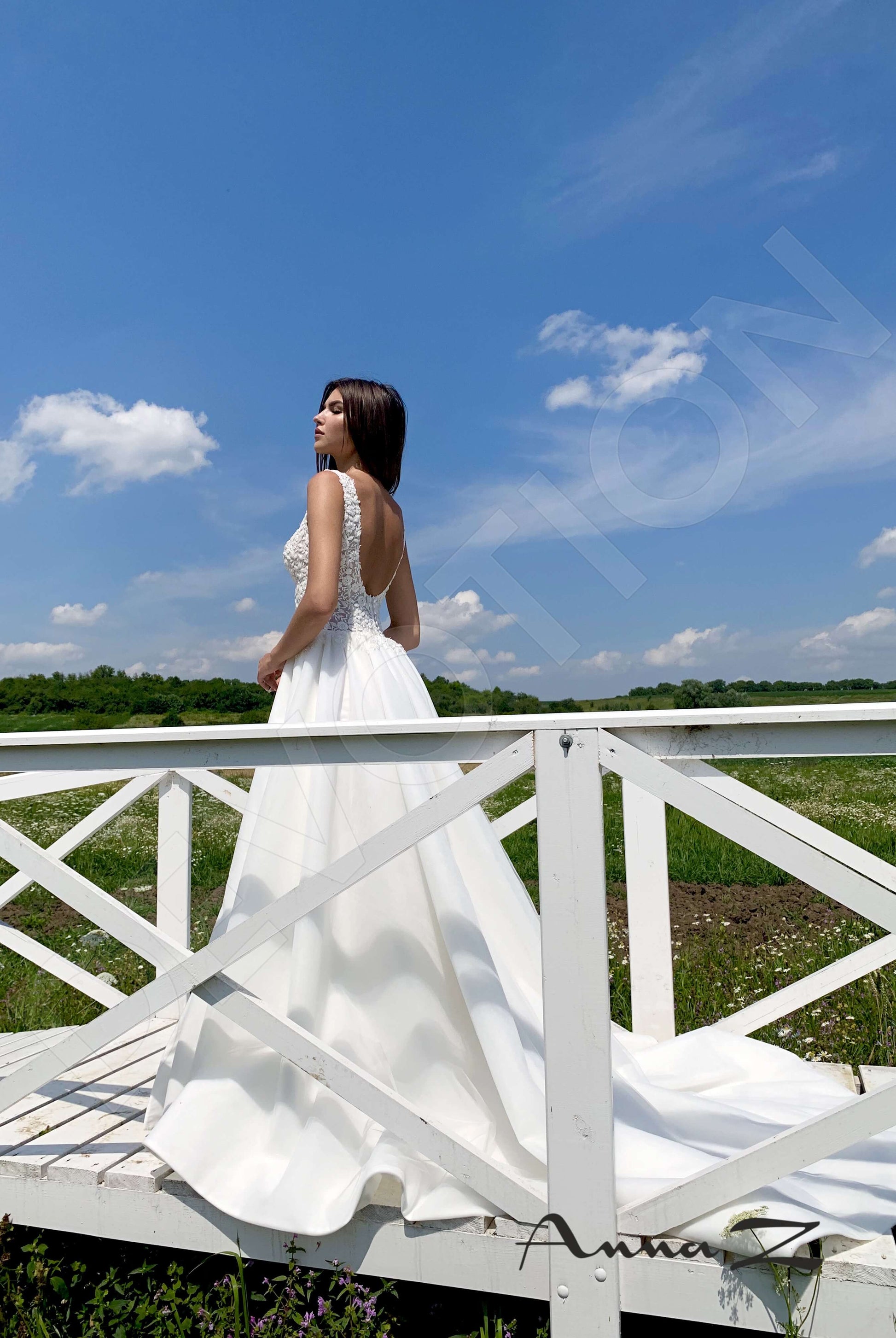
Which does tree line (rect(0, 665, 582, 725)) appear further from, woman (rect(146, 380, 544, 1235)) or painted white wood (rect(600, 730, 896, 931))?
painted white wood (rect(600, 730, 896, 931))

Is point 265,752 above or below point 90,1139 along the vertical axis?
above

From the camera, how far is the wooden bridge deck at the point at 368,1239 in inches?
61.4

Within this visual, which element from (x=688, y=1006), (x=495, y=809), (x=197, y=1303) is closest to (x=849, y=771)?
(x=495, y=809)

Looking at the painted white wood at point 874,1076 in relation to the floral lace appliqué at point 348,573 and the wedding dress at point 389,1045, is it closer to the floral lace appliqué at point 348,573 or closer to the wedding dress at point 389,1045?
the wedding dress at point 389,1045

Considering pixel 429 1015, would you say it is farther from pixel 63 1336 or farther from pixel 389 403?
pixel 389 403

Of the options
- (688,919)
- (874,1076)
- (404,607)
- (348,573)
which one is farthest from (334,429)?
(688,919)

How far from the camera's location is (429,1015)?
2.01 meters

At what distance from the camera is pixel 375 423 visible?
252 centimetres

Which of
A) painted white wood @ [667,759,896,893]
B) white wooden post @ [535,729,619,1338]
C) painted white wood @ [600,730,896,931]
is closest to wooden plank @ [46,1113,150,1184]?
white wooden post @ [535,729,619,1338]

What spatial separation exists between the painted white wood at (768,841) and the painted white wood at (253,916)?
0.84 ft

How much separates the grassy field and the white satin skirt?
3.94ft

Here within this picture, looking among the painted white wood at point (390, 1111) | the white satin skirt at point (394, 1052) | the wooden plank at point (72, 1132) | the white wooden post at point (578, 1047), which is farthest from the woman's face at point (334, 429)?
the wooden plank at point (72, 1132)

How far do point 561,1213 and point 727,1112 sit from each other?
2.66 ft

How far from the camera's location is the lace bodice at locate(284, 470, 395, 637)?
2.43 meters
